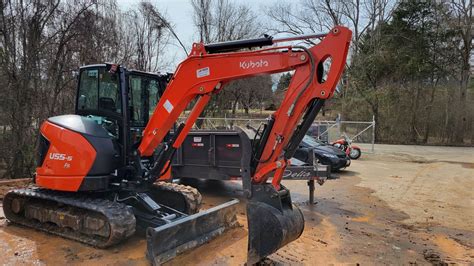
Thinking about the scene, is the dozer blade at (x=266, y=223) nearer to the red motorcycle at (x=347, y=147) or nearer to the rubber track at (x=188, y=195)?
the rubber track at (x=188, y=195)

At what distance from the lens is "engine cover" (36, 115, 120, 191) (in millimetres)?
5406

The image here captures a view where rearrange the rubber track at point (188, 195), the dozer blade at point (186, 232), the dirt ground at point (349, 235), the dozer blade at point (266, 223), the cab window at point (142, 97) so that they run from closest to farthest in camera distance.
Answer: the dozer blade at point (266, 223) → the dozer blade at point (186, 232) → the dirt ground at point (349, 235) → the cab window at point (142, 97) → the rubber track at point (188, 195)

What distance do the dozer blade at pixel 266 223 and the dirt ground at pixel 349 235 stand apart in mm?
817

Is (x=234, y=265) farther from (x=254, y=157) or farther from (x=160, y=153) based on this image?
(x=160, y=153)

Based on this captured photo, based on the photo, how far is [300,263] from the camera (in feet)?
16.0

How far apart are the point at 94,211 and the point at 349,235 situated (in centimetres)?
388

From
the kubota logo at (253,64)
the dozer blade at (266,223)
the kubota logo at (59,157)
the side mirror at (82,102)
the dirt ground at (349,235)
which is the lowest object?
the dirt ground at (349,235)

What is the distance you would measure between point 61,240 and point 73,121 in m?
1.73

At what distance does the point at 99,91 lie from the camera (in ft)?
19.1

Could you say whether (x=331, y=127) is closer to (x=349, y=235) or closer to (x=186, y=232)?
(x=349, y=235)

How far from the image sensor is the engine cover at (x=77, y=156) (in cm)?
541

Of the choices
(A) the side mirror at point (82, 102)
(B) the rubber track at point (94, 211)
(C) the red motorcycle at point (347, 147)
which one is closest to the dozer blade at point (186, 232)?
(B) the rubber track at point (94, 211)

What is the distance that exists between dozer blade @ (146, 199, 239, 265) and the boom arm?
143cm

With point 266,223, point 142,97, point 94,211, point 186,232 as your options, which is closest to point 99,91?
point 142,97
